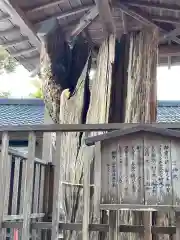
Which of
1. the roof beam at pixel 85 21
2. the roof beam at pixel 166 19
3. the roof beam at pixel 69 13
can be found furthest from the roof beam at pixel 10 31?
the roof beam at pixel 166 19

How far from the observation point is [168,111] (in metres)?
8.87

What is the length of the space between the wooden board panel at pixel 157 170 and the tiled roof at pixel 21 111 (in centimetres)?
457

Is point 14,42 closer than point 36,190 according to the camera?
No

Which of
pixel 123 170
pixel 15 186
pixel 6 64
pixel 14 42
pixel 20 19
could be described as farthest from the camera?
pixel 6 64

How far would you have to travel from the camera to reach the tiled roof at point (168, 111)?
27.2ft

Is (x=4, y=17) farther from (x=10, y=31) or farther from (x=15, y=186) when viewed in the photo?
(x=15, y=186)

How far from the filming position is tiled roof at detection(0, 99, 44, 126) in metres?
7.64

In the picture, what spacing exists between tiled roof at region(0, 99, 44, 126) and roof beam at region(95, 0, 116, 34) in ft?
9.88

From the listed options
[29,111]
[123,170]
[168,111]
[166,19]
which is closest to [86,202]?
[123,170]

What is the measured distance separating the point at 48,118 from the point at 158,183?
349 cm

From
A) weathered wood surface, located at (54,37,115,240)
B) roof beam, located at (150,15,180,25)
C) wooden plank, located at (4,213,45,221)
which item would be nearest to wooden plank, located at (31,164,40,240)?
wooden plank, located at (4,213,45,221)

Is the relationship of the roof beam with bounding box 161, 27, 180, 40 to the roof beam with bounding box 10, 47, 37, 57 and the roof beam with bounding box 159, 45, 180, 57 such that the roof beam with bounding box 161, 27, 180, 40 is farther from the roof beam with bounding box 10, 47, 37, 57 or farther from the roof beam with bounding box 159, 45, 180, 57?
the roof beam with bounding box 10, 47, 37, 57

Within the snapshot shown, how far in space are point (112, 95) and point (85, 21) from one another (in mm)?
1119

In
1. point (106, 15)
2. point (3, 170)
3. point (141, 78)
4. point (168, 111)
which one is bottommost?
point (3, 170)
